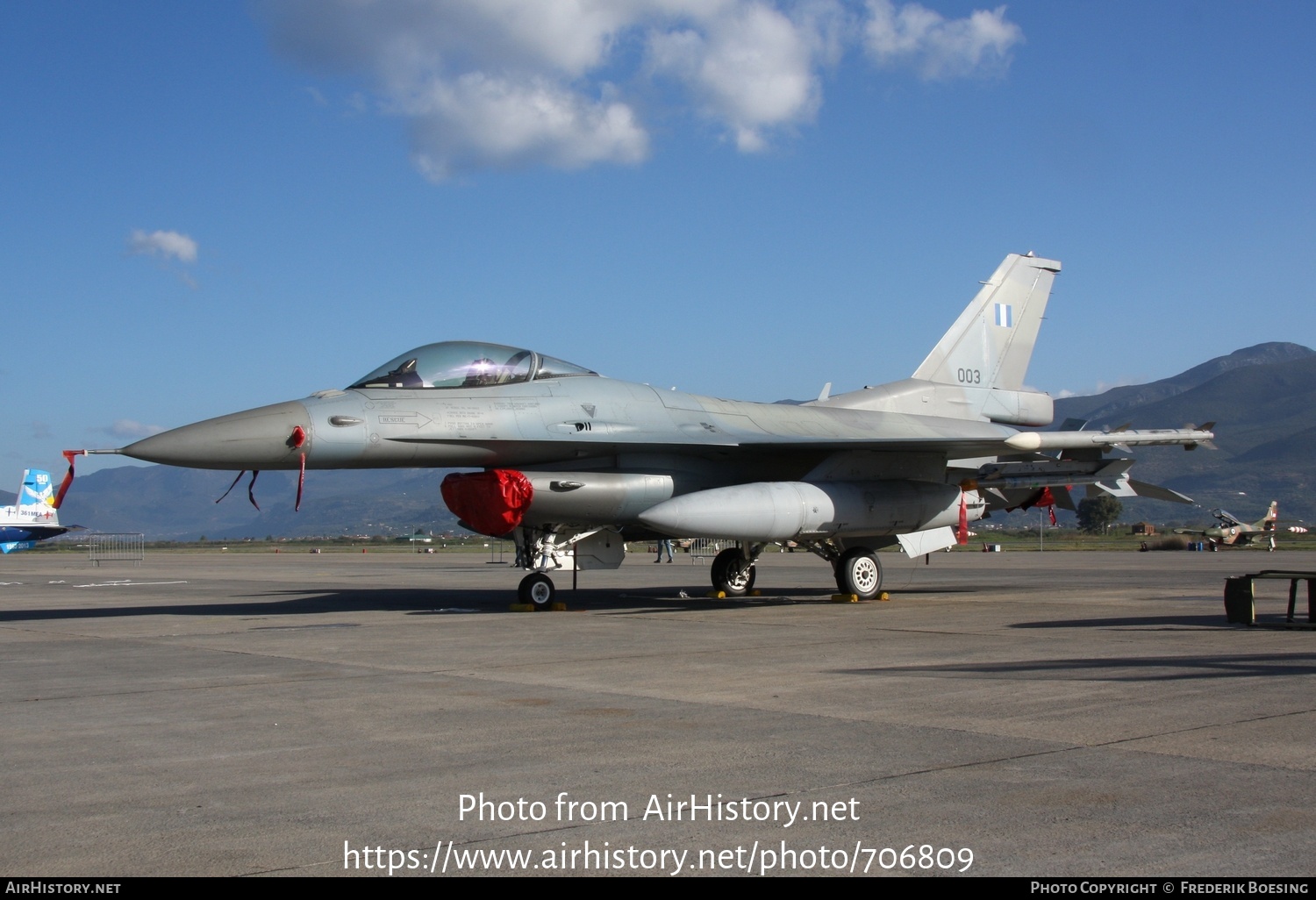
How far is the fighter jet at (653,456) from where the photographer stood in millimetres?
12781

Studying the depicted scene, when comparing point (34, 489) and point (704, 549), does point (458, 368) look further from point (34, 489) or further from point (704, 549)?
point (34, 489)

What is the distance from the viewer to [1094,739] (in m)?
5.66

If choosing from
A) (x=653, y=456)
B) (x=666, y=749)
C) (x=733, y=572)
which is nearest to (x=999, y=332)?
(x=733, y=572)

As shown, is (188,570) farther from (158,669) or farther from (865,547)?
(158,669)

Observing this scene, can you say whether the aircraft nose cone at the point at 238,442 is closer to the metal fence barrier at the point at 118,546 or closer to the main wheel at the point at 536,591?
the main wheel at the point at 536,591

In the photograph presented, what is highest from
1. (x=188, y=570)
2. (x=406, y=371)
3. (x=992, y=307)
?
(x=992, y=307)

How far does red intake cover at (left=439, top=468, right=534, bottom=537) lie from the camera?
13.4m

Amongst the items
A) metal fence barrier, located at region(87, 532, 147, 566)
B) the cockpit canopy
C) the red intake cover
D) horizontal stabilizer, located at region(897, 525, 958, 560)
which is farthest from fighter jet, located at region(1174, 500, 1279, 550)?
metal fence barrier, located at region(87, 532, 147, 566)

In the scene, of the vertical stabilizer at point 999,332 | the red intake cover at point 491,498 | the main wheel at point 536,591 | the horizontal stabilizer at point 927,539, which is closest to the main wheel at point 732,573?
the horizontal stabilizer at point 927,539

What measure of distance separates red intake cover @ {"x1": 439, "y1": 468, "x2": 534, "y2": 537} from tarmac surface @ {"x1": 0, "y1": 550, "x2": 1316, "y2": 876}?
1.63 meters

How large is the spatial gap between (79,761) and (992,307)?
16.6 m

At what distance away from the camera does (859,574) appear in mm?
16375

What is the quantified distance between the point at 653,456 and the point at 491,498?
7.67ft
